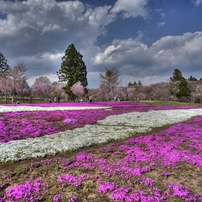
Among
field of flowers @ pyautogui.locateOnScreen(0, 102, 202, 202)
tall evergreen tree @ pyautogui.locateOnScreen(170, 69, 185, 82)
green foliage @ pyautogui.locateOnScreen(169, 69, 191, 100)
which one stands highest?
tall evergreen tree @ pyautogui.locateOnScreen(170, 69, 185, 82)

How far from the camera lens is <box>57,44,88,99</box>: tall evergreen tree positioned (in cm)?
7444

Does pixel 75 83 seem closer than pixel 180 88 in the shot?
Yes

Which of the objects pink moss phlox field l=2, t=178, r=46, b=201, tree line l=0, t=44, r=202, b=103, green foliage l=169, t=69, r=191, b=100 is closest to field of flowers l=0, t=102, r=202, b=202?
pink moss phlox field l=2, t=178, r=46, b=201

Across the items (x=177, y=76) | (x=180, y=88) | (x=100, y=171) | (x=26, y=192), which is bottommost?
(x=100, y=171)

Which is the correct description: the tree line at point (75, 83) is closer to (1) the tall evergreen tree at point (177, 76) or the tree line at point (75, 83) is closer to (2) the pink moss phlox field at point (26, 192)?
(1) the tall evergreen tree at point (177, 76)

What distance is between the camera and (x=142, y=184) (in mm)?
7023

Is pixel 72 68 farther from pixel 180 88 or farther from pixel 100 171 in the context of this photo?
pixel 100 171

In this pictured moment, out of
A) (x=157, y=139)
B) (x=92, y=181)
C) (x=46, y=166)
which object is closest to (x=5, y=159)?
(x=46, y=166)

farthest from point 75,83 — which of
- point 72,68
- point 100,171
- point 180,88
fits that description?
point 100,171

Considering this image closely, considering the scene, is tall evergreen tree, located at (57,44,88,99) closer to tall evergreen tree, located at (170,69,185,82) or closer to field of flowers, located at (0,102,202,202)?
tall evergreen tree, located at (170,69,185,82)

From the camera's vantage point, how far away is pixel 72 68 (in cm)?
7538

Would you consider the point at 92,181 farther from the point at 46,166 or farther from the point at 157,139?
the point at 157,139

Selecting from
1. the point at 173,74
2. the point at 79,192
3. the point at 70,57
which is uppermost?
the point at 70,57

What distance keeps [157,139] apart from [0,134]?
13117mm
